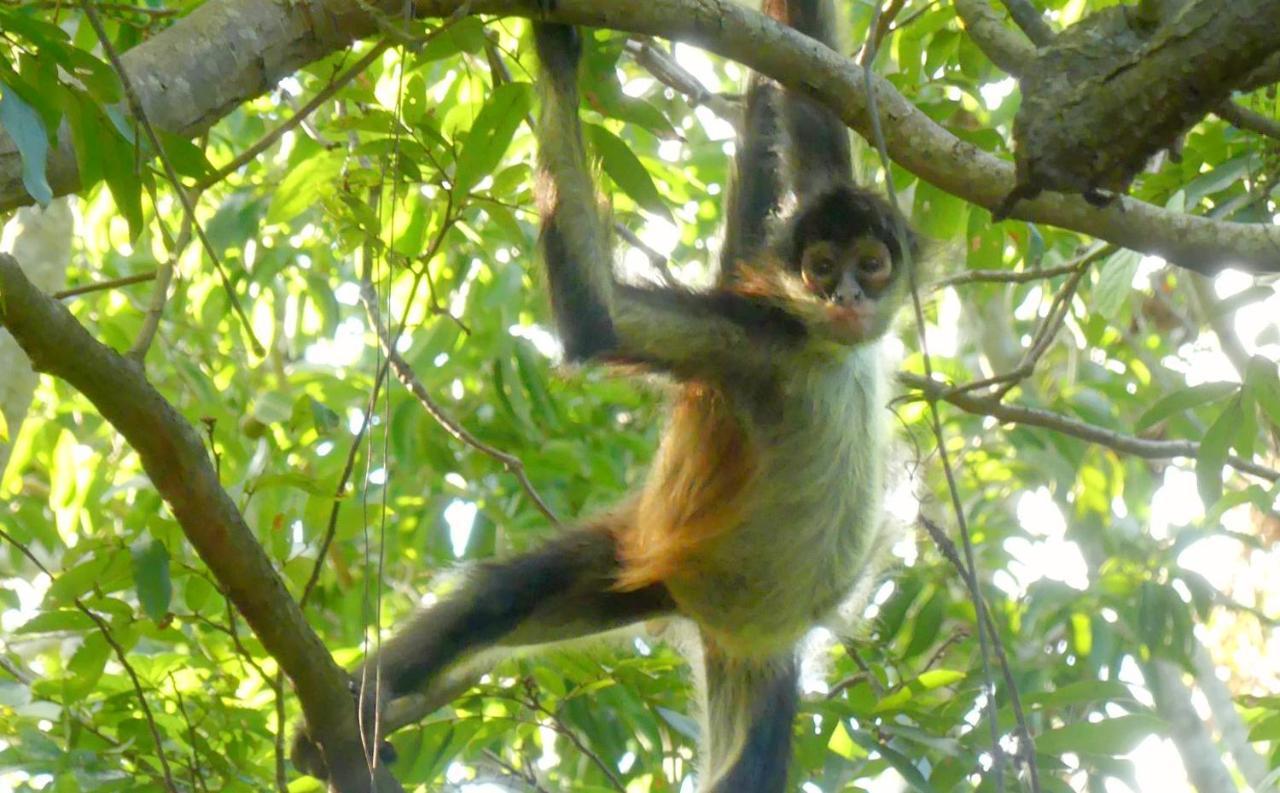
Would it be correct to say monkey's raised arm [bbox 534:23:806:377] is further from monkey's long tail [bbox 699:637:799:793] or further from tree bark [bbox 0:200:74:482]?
tree bark [bbox 0:200:74:482]

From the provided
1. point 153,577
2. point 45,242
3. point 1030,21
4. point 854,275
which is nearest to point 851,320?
point 854,275

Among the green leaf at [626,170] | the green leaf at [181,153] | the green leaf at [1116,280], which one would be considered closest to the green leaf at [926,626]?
the green leaf at [1116,280]

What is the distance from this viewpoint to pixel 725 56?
3.17 m

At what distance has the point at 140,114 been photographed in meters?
2.47

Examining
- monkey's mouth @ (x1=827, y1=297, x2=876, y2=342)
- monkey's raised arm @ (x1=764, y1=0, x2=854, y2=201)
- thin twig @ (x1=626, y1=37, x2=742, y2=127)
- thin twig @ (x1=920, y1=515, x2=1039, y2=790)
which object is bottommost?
thin twig @ (x1=920, y1=515, x2=1039, y2=790)

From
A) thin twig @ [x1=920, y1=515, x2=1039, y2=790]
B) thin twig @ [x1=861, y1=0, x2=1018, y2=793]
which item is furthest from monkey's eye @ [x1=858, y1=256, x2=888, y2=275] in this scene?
thin twig @ [x1=861, y1=0, x2=1018, y2=793]

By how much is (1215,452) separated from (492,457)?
2.24m

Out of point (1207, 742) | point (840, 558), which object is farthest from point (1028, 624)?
point (1207, 742)

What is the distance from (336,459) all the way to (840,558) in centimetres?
195

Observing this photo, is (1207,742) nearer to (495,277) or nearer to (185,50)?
(495,277)

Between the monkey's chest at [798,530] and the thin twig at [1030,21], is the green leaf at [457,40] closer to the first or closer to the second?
the thin twig at [1030,21]

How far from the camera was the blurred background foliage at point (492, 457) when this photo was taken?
3.87 m

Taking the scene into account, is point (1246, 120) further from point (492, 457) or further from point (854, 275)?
point (492, 457)

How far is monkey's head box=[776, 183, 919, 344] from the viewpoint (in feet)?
16.1
